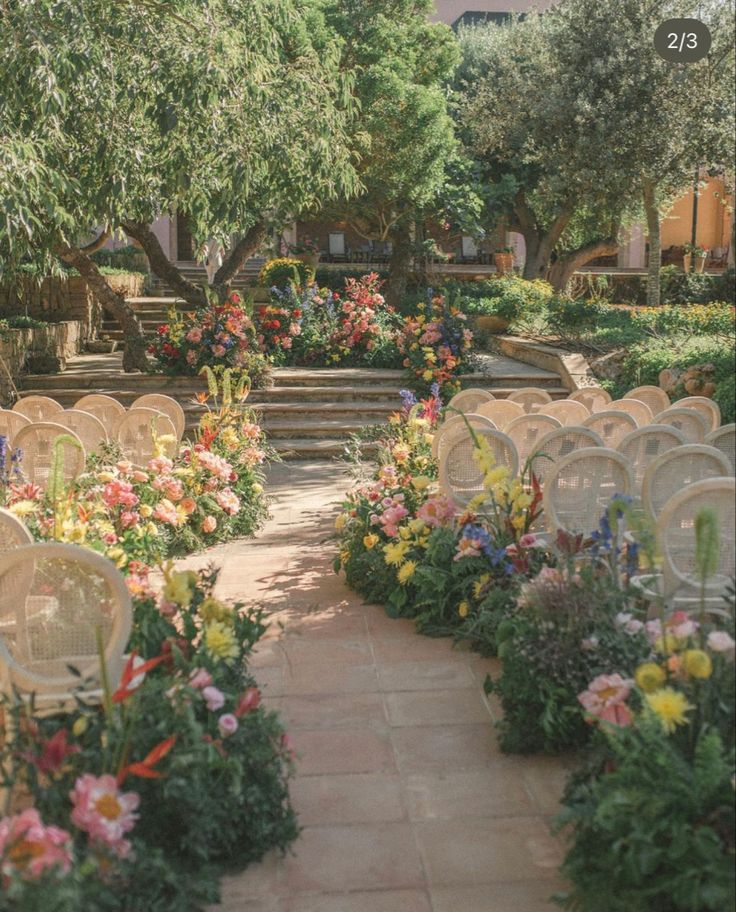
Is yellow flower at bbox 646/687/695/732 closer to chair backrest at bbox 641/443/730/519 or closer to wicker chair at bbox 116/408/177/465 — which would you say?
chair backrest at bbox 641/443/730/519

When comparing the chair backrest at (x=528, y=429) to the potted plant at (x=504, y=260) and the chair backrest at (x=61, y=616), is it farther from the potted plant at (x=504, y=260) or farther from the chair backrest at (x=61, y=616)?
the potted plant at (x=504, y=260)

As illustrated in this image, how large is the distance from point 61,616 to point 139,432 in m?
3.83

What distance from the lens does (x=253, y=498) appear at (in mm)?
7719

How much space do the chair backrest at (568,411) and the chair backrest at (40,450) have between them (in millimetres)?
3203

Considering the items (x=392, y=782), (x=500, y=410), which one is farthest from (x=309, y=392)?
(x=392, y=782)

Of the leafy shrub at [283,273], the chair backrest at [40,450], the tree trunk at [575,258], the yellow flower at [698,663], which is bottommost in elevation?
the yellow flower at [698,663]

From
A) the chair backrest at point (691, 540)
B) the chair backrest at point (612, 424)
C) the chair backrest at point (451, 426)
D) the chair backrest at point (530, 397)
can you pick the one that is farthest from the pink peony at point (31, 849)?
the chair backrest at point (530, 397)

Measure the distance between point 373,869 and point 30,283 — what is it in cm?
1431

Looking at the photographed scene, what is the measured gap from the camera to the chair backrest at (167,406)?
7.49 meters

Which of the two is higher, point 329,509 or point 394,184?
point 394,184

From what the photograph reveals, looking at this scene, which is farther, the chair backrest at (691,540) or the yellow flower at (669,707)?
the chair backrest at (691,540)

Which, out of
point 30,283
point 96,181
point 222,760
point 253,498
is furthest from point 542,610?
point 30,283

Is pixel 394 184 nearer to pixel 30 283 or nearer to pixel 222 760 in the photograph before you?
pixel 30 283

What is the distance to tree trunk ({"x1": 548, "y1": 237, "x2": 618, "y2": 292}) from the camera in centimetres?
2320
